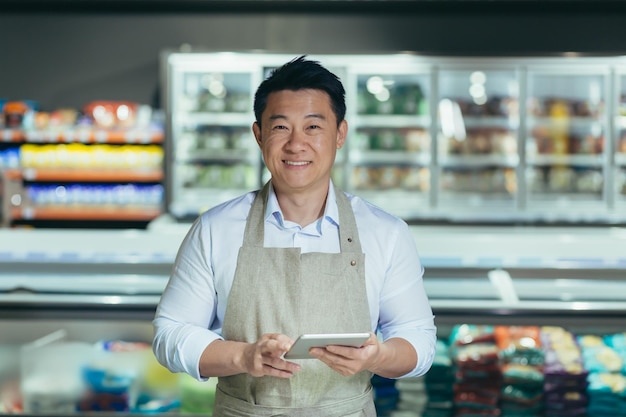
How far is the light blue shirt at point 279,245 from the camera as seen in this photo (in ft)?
5.58

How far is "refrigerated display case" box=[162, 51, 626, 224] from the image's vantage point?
255 inches

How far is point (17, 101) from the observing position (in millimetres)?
7754

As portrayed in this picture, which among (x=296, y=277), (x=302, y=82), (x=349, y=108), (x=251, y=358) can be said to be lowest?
(x=251, y=358)

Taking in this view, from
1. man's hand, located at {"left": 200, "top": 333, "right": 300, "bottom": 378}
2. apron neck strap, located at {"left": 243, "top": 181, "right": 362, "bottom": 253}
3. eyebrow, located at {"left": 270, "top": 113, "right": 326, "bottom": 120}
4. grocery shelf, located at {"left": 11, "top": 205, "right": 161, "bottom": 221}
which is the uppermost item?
eyebrow, located at {"left": 270, "top": 113, "right": 326, "bottom": 120}

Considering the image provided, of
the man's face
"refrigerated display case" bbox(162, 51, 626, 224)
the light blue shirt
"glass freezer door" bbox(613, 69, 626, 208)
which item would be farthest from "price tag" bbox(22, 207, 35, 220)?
the man's face

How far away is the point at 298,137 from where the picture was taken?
1.70m

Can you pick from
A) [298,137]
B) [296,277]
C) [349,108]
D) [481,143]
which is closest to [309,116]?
[298,137]

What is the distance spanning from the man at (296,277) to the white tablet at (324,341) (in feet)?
0.59

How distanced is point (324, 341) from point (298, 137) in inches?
17.0

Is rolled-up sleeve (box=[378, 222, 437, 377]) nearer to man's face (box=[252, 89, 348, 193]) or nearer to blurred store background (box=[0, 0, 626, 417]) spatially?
man's face (box=[252, 89, 348, 193])

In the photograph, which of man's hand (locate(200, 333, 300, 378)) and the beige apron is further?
the beige apron

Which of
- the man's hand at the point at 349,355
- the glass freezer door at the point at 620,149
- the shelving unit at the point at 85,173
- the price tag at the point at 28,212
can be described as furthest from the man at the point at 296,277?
the price tag at the point at 28,212

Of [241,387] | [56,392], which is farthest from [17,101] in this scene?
[241,387]

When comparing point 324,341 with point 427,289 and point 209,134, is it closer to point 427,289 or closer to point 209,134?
point 427,289
